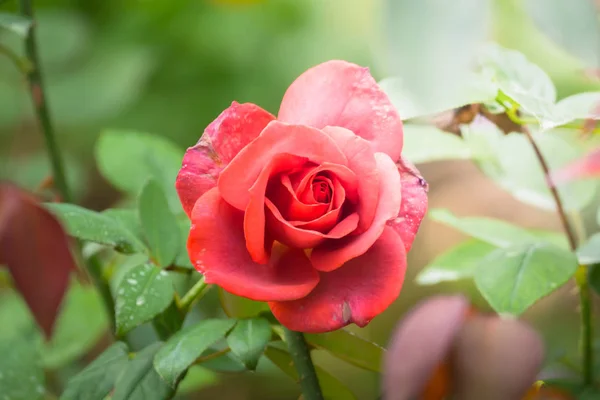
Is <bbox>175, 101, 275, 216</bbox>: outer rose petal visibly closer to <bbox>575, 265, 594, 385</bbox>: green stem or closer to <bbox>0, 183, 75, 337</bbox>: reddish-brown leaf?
<bbox>0, 183, 75, 337</bbox>: reddish-brown leaf

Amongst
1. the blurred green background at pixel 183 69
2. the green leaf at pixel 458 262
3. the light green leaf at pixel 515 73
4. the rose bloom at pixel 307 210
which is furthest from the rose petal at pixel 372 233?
the blurred green background at pixel 183 69

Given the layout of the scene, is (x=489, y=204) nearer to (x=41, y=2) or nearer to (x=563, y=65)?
(x=563, y=65)

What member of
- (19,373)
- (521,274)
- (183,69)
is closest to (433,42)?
(521,274)

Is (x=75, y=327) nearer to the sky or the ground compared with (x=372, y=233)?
nearer to the ground

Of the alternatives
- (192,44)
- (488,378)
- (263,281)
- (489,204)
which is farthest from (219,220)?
(192,44)

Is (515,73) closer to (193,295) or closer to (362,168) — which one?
(362,168)
